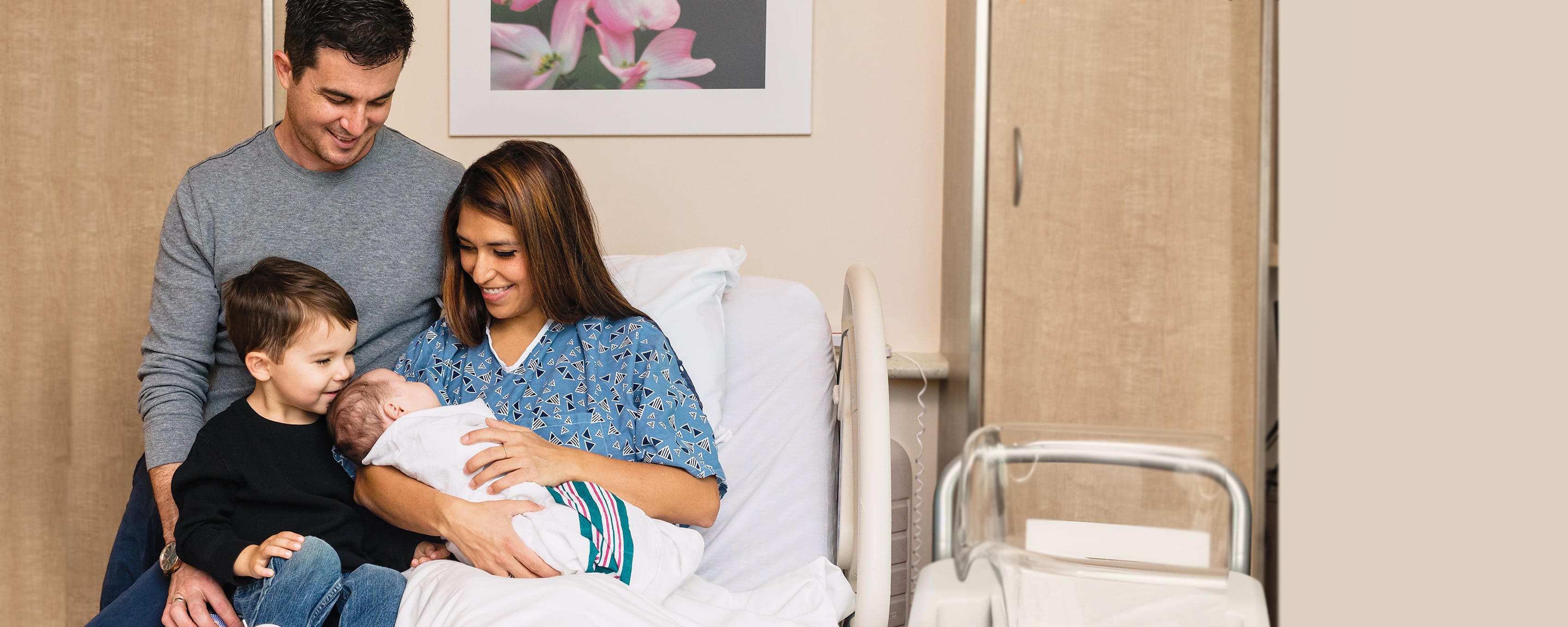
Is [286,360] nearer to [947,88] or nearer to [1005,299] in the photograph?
[1005,299]

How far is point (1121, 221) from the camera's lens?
71 cm

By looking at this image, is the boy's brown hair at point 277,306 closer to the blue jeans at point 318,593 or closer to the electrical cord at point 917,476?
the blue jeans at point 318,593

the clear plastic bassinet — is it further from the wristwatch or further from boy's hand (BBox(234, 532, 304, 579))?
the wristwatch

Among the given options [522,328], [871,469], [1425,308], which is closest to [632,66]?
[522,328]

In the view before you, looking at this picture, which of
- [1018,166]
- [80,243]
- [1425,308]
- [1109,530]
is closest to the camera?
[1425,308]

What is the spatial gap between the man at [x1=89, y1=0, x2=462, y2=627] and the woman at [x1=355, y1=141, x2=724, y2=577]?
0.30ft

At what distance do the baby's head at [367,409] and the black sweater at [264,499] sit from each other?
50 millimetres

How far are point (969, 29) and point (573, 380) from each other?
1063mm

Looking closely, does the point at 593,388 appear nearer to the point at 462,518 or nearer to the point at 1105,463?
the point at 462,518

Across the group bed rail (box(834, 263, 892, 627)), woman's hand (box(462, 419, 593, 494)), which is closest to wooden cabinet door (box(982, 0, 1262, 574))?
bed rail (box(834, 263, 892, 627))

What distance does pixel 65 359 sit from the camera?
182 cm

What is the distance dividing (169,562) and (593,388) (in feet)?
2.00

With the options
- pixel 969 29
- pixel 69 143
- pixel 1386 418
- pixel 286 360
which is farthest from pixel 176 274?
pixel 1386 418

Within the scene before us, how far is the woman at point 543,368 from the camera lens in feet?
4.12
